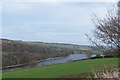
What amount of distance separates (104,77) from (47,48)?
4561 cm

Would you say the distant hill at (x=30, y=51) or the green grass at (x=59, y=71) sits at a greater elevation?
the distant hill at (x=30, y=51)

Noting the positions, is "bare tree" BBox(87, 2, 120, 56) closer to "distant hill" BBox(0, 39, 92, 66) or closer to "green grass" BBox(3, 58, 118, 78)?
"green grass" BBox(3, 58, 118, 78)

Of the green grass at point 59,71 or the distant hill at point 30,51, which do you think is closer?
the green grass at point 59,71

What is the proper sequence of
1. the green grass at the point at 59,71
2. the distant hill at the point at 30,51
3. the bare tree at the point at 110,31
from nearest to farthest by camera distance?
the bare tree at the point at 110,31, the green grass at the point at 59,71, the distant hill at the point at 30,51

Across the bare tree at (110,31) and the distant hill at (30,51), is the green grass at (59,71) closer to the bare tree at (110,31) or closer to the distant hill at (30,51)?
the bare tree at (110,31)

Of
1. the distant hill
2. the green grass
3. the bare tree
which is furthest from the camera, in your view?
the distant hill

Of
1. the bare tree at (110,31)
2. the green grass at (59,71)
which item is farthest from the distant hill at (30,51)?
the bare tree at (110,31)

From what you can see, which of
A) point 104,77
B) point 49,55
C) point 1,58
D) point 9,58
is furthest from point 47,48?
point 104,77

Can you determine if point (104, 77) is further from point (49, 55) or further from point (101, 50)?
point (49, 55)

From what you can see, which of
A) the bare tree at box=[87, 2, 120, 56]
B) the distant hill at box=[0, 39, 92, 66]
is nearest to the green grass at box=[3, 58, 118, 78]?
the bare tree at box=[87, 2, 120, 56]

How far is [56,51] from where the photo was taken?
6138cm

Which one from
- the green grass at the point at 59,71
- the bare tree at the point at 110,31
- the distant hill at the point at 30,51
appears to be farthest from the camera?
the distant hill at the point at 30,51

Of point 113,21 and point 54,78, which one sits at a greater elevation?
point 113,21

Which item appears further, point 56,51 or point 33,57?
point 56,51
